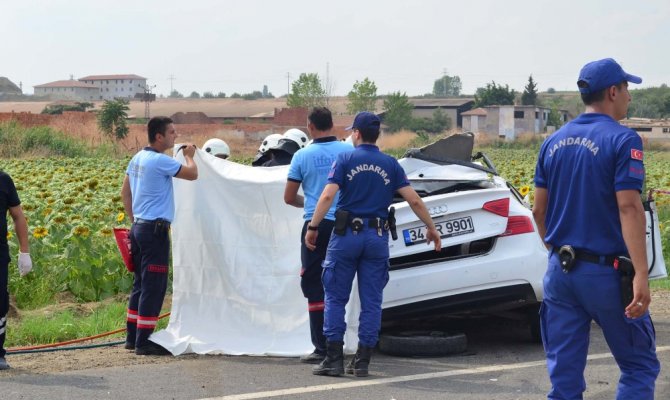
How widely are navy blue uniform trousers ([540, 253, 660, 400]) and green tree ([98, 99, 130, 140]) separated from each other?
2403 inches

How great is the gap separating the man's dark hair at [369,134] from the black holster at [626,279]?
9.56 feet

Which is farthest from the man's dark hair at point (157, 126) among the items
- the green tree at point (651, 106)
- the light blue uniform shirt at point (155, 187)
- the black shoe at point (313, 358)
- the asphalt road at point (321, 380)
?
the green tree at point (651, 106)

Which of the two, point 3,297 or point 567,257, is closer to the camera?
point 567,257

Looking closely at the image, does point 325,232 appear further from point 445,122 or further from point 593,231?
point 445,122

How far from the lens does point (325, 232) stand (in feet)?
25.7

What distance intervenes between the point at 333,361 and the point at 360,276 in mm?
623

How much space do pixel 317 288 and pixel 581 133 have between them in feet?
11.3

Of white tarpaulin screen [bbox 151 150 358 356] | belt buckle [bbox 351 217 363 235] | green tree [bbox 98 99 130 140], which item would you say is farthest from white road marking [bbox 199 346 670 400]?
green tree [bbox 98 99 130 140]

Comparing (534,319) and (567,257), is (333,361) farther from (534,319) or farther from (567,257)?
(567,257)

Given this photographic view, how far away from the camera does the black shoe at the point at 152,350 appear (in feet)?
27.2

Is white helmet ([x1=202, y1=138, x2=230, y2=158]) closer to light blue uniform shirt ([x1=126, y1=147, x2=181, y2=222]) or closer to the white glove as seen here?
light blue uniform shirt ([x1=126, y1=147, x2=181, y2=222])

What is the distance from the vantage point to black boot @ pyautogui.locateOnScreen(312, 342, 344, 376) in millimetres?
7426

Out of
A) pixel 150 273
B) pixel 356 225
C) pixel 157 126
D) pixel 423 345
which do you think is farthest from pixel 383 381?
pixel 157 126

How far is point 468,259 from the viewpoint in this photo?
8.11 metres
